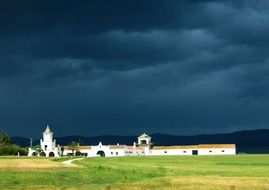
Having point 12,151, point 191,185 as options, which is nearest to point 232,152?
point 12,151

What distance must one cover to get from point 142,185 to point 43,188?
866 centimetres

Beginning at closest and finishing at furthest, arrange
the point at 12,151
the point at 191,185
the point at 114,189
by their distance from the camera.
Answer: the point at 114,189, the point at 191,185, the point at 12,151

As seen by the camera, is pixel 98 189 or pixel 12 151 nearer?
pixel 98 189

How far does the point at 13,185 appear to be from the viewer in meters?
53.0

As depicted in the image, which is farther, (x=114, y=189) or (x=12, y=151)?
(x=12, y=151)

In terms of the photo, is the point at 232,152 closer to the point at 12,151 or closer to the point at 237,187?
the point at 12,151

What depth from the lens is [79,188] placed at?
4934cm

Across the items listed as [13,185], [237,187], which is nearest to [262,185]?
[237,187]

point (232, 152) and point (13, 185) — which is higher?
point (232, 152)

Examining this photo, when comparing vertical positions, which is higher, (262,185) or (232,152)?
(232,152)

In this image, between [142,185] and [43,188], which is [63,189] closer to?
[43,188]

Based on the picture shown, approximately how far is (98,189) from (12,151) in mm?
151520

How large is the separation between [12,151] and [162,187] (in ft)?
495

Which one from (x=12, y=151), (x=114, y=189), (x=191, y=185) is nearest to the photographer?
(x=114, y=189)
